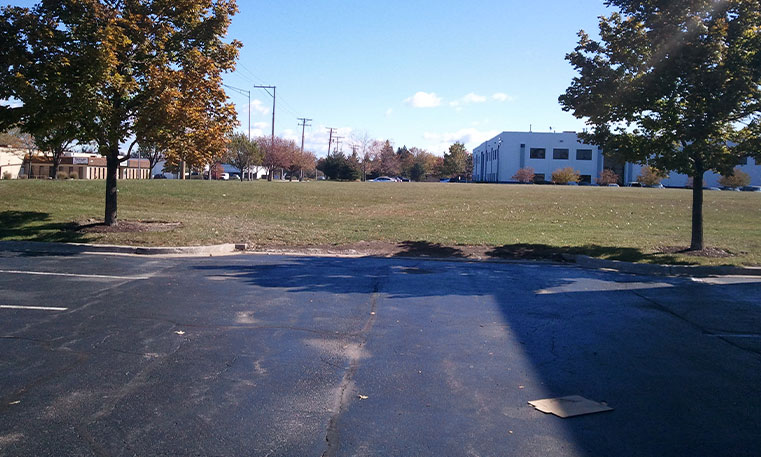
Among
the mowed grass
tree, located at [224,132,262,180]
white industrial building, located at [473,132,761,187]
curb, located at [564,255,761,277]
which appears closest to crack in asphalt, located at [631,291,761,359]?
curb, located at [564,255,761,277]

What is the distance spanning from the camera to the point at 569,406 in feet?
16.8

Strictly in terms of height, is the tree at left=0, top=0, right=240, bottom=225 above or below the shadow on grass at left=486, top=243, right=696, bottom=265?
above

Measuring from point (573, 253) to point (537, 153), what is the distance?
289 ft

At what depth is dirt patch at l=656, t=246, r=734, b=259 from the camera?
15.0 metres

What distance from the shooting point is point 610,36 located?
1523 cm

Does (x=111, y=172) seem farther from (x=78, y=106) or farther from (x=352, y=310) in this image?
(x=352, y=310)

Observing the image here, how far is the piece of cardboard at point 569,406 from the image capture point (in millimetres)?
4993

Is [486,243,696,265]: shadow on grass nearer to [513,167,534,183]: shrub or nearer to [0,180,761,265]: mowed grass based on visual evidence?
[0,180,761,265]: mowed grass

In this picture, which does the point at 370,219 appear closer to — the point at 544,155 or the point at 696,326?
the point at 696,326

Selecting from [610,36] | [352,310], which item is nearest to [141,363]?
[352,310]

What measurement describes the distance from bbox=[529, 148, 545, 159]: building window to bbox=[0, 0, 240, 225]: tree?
3486 inches

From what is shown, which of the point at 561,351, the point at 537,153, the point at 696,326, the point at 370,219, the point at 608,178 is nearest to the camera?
the point at 561,351

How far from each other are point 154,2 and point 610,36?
460 inches

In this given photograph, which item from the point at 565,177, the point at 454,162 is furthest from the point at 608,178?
the point at 454,162
